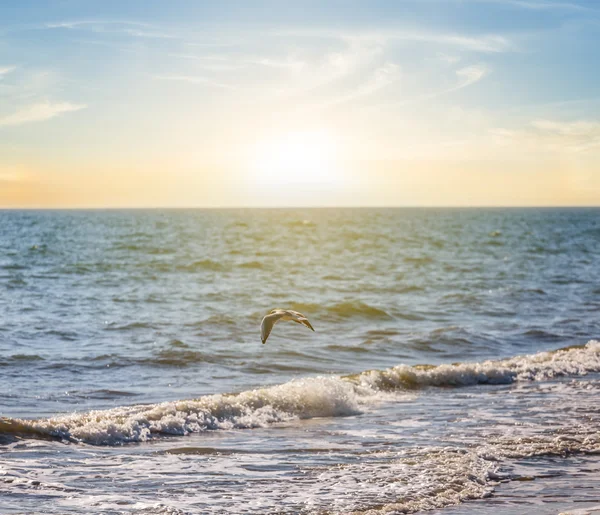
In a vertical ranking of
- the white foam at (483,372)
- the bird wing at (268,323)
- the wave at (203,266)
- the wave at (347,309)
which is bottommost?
the white foam at (483,372)

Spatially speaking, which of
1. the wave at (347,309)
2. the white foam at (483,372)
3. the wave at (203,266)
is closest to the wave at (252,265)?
the wave at (203,266)

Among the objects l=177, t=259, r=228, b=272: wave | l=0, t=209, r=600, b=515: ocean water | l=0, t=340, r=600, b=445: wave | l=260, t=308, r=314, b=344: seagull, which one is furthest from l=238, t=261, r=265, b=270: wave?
l=260, t=308, r=314, b=344: seagull

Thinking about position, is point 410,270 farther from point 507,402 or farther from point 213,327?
point 507,402

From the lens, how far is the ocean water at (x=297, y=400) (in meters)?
8.28

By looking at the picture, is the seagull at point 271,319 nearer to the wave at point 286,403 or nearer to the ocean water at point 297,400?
the ocean water at point 297,400

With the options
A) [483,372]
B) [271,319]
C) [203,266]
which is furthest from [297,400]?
[203,266]

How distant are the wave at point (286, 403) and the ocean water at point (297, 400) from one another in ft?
0.12

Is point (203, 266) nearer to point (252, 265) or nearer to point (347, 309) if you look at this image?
point (252, 265)

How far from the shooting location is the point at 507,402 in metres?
13.1

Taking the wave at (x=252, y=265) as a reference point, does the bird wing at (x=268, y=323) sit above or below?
above

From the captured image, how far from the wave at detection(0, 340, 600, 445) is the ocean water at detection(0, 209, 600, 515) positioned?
0.04m

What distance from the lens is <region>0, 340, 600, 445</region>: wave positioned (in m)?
10.6

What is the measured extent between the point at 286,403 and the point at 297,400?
26 centimetres

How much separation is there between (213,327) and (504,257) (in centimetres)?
3228
